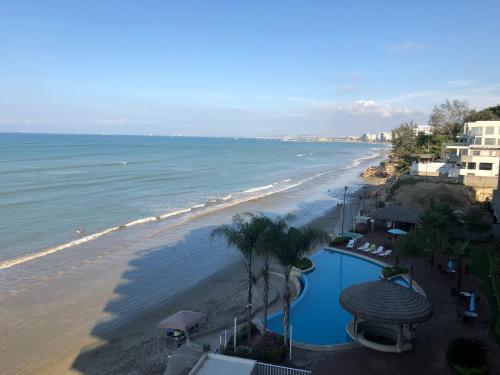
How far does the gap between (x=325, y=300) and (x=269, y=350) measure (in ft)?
19.7

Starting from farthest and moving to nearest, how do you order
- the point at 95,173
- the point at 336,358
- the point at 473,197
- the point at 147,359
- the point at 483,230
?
the point at 95,173 < the point at 473,197 < the point at 483,230 < the point at 147,359 < the point at 336,358

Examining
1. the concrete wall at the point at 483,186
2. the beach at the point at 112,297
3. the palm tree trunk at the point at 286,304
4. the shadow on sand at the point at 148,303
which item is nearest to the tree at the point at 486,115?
the concrete wall at the point at 483,186

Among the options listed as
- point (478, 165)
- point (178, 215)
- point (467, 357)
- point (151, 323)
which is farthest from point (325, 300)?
point (478, 165)

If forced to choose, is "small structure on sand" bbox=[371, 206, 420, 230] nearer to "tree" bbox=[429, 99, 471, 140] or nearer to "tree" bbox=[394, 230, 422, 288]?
"tree" bbox=[394, 230, 422, 288]

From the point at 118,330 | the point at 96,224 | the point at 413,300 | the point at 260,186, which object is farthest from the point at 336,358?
the point at 260,186

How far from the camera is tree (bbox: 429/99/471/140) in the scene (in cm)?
7125

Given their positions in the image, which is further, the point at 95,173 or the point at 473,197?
the point at 95,173

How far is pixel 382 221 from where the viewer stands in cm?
2927

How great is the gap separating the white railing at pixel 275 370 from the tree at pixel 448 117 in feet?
227

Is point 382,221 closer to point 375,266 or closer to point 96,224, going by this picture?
point 375,266

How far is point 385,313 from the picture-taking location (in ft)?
38.7

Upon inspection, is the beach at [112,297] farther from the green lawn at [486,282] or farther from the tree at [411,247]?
the green lawn at [486,282]

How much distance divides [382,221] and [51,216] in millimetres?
28000

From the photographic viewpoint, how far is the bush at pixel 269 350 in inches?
463
